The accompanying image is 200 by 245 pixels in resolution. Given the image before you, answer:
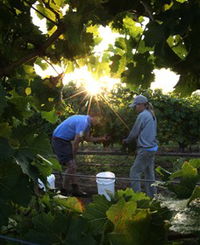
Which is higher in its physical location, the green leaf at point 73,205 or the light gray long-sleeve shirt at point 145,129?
the light gray long-sleeve shirt at point 145,129

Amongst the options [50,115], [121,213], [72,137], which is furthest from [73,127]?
[121,213]

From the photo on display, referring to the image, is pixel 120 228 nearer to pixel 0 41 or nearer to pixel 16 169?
pixel 16 169

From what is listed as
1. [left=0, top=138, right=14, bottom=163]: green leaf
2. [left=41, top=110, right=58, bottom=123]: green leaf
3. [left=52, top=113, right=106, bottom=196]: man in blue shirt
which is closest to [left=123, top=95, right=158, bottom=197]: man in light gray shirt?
[left=52, top=113, right=106, bottom=196]: man in blue shirt

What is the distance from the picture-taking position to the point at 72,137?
5.64 meters

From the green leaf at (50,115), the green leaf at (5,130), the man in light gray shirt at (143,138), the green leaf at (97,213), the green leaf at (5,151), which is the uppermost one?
the man in light gray shirt at (143,138)

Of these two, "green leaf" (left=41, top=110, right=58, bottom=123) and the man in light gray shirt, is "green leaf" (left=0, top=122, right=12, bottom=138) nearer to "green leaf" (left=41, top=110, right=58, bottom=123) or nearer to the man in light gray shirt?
"green leaf" (left=41, top=110, right=58, bottom=123)

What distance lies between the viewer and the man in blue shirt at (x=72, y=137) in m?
5.40

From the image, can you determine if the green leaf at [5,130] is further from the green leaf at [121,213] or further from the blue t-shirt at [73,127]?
the blue t-shirt at [73,127]

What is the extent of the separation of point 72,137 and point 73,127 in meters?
0.19

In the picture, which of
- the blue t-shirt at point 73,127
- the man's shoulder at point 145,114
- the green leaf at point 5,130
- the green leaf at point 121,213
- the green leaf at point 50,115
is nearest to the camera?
the green leaf at point 121,213

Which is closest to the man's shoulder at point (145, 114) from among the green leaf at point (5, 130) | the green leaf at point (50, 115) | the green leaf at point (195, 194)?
the green leaf at point (50, 115)

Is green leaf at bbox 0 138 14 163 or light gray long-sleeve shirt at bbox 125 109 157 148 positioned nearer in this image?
green leaf at bbox 0 138 14 163

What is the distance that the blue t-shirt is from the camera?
5.39m

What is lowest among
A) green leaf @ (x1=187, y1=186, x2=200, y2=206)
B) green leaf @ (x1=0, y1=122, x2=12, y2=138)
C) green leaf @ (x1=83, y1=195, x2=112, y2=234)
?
green leaf @ (x1=83, y1=195, x2=112, y2=234)
